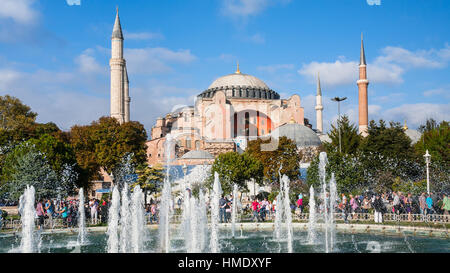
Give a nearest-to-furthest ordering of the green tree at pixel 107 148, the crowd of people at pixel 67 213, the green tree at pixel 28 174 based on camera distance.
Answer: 1. the crowd of people at pixel 67 213
2. the green tree at pixel 28 174
3. the green tree at pixel 107 148

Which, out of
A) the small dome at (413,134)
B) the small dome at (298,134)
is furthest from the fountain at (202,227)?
the small dome at (413,134)

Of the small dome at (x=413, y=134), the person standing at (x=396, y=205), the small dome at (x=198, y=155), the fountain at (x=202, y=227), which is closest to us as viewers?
the fountain at (x=202, y=227)

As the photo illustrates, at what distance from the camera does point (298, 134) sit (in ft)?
161

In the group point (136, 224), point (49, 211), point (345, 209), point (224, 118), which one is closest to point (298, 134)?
point (224, 118)

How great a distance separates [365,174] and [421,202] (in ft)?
42.9

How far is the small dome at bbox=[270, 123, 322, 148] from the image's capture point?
48.3 m

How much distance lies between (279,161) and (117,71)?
21.4 meters

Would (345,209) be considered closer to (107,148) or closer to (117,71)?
(107,148)

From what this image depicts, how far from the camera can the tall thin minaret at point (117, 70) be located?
45031mm

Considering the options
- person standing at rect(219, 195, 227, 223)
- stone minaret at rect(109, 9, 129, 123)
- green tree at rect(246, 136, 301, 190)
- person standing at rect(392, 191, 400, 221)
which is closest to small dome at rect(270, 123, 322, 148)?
green tree at rect(246, 136, 301, 190)

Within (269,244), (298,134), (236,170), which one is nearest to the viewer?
(269,244)

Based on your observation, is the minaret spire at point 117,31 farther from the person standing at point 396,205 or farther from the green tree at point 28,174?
the person standing at point 396,205

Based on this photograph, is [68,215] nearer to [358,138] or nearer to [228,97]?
[358,138]
